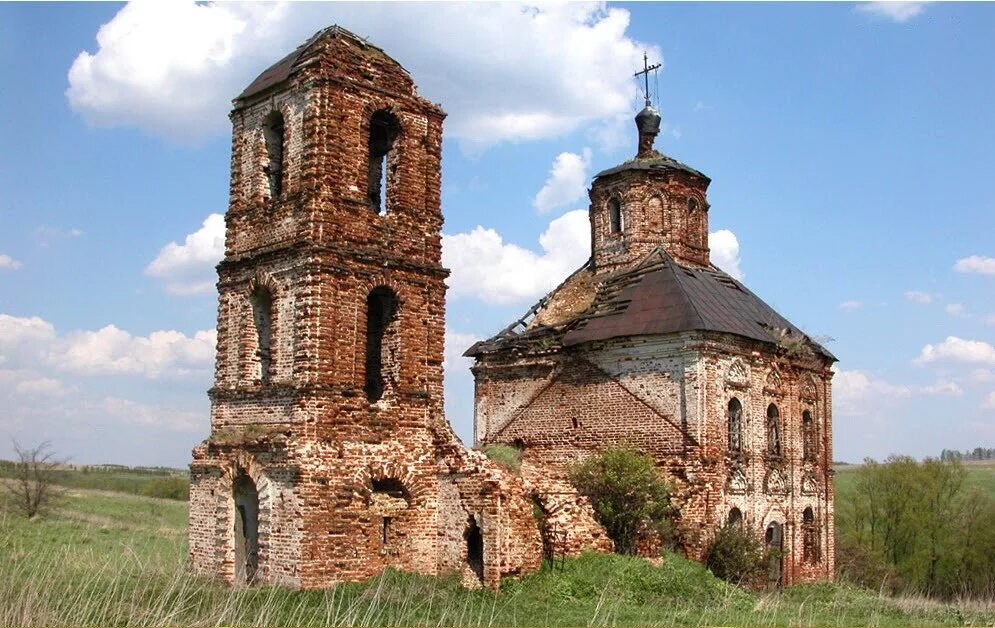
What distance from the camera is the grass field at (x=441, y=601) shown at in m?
11.0

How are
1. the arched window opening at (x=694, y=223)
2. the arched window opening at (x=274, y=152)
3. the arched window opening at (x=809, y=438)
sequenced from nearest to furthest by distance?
the arched window opening at (x=274, y=152), the arched window opening at (x=809, y=438), the arched window opening at (x=694, y=223)

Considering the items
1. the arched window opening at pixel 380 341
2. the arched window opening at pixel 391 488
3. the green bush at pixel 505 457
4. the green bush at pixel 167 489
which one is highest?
the arched window opening at pixel 380 341

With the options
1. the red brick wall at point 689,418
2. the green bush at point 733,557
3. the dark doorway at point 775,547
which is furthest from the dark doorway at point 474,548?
the dark doorway at point 775,547

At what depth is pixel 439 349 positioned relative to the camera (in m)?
16.1

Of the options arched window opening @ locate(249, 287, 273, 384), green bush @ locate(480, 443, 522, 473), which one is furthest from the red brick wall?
arched window opening @ locate(249, 287, 273, 384)

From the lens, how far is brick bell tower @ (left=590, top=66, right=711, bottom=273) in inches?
971

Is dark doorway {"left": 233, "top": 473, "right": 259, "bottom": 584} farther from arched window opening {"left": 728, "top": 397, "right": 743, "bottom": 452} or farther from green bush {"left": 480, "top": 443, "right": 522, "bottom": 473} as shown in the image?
arched window opening {"left": 728, "top": 397, "right": 743, "bottom": 452}

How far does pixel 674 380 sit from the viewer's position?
19812 millimetres

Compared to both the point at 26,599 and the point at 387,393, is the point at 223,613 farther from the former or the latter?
the point at 387,393

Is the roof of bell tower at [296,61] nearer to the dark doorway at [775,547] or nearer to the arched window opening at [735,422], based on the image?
the arched window opening at [735,422]

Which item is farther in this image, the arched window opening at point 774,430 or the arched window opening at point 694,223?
the arched window opening at point 694,223

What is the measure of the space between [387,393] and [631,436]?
6735 millimetres

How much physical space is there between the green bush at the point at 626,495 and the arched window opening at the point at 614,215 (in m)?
8.12

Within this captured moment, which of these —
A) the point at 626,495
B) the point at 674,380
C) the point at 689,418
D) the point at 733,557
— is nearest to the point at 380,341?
the point at 626,495
